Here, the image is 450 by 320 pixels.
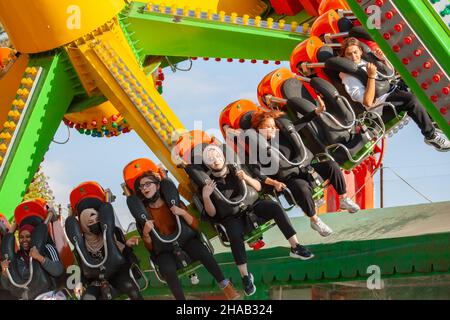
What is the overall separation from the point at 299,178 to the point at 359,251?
4.60ft

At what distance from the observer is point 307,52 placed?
9.28 meters

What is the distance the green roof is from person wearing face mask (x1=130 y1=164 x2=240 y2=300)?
4.13 feet

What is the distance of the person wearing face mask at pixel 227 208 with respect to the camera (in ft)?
→ 27.8

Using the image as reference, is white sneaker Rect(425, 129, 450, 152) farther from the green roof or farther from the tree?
the tree

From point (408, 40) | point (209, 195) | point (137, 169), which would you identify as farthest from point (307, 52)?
point (408, 40)


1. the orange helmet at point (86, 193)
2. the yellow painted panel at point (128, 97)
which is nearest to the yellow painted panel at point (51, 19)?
the yellow painted panel at point (128, 97)

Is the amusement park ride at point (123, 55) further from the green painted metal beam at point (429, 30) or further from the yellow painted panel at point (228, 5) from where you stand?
the green painted metal beam at point (429, 30)

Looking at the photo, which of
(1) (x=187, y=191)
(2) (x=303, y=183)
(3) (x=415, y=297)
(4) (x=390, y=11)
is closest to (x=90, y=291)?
(1) (x=187, y=191)

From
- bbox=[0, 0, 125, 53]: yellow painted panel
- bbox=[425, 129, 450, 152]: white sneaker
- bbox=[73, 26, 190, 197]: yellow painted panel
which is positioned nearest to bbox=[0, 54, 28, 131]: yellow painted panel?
bbox=[0, 0, 125, 53]: yellow painted panel

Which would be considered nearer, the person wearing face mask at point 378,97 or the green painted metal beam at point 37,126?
the person wearing face mask at point 378,97

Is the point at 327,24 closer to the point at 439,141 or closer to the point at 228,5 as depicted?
the point at 439,141

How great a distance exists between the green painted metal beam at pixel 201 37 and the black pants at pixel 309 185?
2.58m
